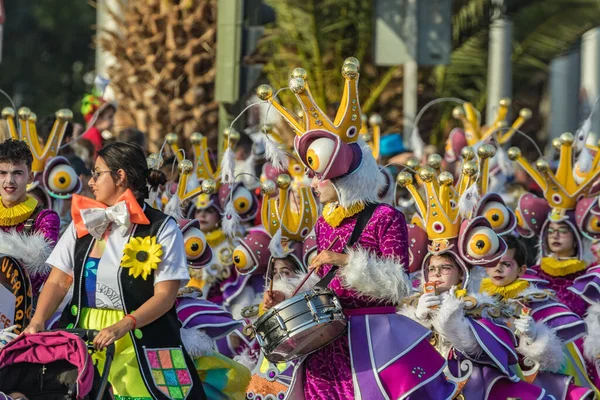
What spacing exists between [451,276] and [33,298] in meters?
2.35

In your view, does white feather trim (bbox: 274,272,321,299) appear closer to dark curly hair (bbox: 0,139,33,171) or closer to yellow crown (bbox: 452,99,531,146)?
dark curly hair (bbox: 0,139,33,171)

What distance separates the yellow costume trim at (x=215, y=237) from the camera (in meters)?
10.5

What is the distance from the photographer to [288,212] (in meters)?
9.70

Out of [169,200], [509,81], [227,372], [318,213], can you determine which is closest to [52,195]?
[169,200]

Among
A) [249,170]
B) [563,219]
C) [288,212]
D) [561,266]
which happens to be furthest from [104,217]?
[249,170]

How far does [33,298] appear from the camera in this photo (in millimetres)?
8102

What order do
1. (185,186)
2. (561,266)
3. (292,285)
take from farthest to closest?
(561,266) → (185,186) → (292,285)

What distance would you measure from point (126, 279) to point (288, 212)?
3.23 meters

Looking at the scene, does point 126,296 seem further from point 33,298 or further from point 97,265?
point 33,298

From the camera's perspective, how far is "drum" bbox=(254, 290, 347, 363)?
258 inches

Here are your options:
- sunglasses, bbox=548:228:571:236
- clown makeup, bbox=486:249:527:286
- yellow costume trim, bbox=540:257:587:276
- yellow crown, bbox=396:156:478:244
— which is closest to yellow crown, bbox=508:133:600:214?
sunglasses, bbox=548:228:571:236

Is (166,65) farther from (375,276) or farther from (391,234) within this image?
(375,276)

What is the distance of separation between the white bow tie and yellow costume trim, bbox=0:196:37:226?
143cm

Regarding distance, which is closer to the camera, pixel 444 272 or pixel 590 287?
pixel 444 272
